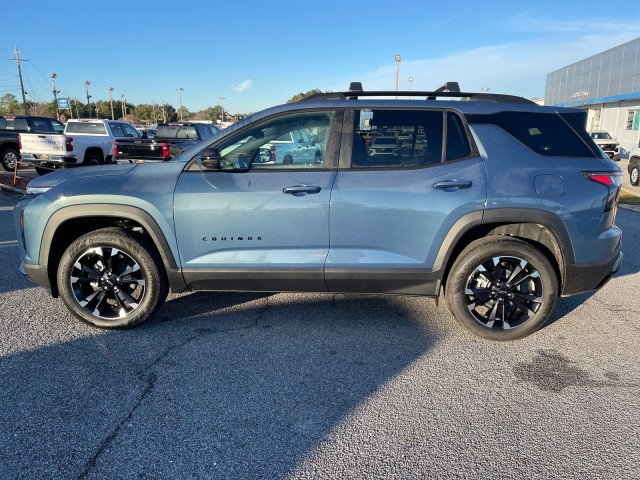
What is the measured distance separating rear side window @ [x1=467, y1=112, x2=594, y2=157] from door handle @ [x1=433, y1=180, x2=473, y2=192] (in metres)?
0.54

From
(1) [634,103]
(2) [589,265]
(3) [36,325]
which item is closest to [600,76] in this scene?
Result: (1) [634,103]

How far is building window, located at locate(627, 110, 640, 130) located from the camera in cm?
3153

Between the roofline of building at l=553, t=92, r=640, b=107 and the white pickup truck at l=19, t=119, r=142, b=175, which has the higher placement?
the roofline of building at l=553, t=92, r=640, b=107

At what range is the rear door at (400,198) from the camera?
3523 millimetres

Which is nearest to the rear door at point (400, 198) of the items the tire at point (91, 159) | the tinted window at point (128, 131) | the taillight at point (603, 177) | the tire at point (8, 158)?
the taillight at point (603, 177)

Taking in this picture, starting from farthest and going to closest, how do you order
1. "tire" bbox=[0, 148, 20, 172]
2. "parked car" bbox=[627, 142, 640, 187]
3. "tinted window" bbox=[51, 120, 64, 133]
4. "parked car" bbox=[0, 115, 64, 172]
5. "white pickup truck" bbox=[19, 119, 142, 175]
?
"tinted window" bbox=[51, 120, 64, 133], "tire" bbox=[0, 148, 20, 172], "parked car" bbox=[0, 115, 64, 172], "parked car" bbox=[627, 142, 640, 187], "white pickup truck" bbox=[19, 119, 142, 175]

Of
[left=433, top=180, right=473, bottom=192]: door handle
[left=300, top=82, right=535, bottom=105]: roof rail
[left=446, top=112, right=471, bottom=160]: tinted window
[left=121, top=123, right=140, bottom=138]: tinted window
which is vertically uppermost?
[left=121, top=123, right=140, bottom=138]: tinted window

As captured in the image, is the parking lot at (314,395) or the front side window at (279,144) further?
the front side window at (279,144)

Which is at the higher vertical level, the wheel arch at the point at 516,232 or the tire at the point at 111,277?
the wheel arch at the point at 516,232

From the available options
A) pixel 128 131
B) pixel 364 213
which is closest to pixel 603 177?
pixel 364 213

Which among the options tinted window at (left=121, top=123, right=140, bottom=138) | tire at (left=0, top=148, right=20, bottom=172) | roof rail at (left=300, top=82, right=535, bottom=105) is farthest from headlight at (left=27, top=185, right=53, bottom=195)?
tire at (left=0, top=148, right=20, bottom=172)

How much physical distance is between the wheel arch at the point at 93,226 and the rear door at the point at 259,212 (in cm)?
13

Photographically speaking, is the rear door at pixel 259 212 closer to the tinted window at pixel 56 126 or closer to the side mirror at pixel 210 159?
the side mirror at pixel 210 159

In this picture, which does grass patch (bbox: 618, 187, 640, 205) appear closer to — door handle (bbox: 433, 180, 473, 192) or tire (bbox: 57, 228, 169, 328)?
door handle (bbox: 433, 180, 473, 192)
